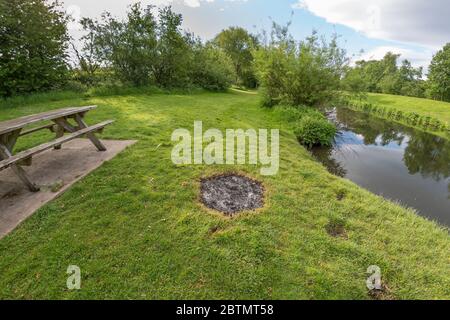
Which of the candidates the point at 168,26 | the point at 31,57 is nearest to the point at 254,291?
the point at 31,57

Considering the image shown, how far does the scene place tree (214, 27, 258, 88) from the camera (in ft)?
107

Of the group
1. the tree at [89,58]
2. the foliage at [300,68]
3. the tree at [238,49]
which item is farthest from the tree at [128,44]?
the tree at [238,49]

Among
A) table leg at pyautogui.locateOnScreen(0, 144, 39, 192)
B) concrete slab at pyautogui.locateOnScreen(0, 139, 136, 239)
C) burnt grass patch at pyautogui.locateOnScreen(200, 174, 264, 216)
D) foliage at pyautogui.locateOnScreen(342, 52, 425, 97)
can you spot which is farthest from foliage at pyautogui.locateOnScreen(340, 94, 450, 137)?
foliage at pyautogui.locateOnScreen(342, 52, 425, 97)

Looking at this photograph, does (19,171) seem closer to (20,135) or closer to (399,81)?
(20,135)

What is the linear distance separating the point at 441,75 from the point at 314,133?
32.3 meters

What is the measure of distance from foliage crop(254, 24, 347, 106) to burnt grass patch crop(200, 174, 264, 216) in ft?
24.9

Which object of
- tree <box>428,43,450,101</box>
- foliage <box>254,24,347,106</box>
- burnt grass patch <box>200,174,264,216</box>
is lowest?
burnt grass patch <box>200,174,264,216</box>

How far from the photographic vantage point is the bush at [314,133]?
27.0 feet

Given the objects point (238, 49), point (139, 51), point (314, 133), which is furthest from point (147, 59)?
point (238, 49)

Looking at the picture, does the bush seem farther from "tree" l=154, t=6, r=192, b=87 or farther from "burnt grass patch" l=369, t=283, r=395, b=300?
"tree" l=154, t=6, r=192, b=87

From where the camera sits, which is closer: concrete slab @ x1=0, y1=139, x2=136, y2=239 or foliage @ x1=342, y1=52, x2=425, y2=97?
concrete slab @ x1=0, y1=139, x2=136, y2=239

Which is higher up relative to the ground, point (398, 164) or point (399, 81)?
point (399, 81)

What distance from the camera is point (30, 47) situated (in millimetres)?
10383
